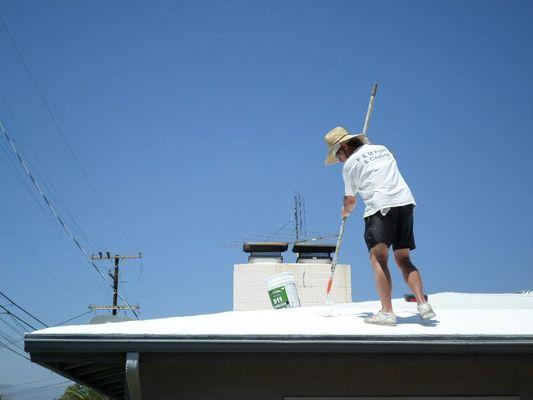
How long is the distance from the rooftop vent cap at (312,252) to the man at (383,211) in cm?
1534

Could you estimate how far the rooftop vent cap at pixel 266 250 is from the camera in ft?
61.7

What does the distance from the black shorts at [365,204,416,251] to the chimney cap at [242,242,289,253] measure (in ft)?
47.9

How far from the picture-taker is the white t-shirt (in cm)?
454

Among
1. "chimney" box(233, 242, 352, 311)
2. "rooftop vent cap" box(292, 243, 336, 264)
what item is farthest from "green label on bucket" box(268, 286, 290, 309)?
"rooftop vent cap" box(292, 243, 336, 264)

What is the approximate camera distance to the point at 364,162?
15.4 feet

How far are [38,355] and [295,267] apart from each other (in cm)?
1499

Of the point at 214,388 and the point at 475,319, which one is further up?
the point at 475,319

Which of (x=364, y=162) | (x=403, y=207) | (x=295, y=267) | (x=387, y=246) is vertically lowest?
(x=295, y=267)

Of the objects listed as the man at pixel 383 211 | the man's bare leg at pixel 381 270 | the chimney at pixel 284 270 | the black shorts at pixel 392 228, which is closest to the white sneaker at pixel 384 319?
the man at pixel 383 211

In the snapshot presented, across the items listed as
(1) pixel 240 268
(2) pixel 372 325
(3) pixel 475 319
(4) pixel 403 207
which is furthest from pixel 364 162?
(1) pixel 240 268

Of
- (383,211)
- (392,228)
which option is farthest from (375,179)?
(392,228)

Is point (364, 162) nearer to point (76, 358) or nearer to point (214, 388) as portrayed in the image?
point (214, 388)

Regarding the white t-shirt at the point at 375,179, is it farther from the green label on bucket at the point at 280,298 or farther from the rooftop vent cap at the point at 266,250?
the rooftop vent cap at the point at 266,250

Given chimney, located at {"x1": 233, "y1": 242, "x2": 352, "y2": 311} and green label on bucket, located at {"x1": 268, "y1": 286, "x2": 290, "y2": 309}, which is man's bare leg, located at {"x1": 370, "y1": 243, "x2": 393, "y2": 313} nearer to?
green label on bucket, located at {"x1": 268, "y1": 286, "x2": 290, "y2": 309}
